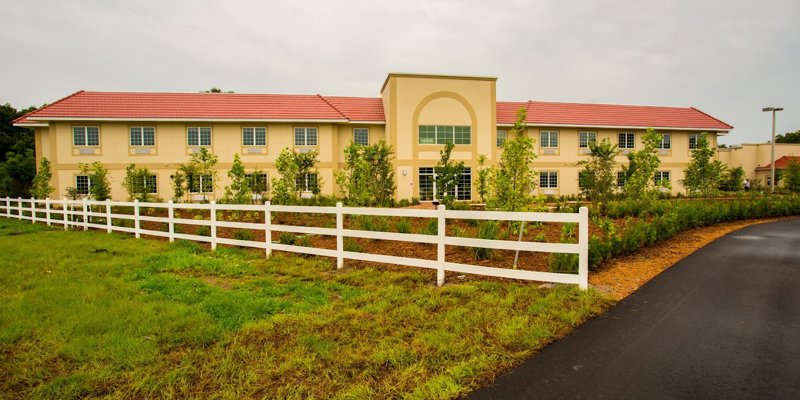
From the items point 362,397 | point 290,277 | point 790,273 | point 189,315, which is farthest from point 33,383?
point 790,273

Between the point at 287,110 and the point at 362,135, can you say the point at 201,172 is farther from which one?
the point at 362,135

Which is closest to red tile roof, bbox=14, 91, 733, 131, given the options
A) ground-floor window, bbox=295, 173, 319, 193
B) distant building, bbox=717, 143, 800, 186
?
ground-floor window, bbox=295, 173, 319, 193

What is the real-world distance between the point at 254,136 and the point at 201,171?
445 cm

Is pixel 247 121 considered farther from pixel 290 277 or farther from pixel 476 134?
pixel 290 277

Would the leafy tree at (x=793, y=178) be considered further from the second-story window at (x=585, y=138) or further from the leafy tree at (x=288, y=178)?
the leafy tree at (x=288, y=178)

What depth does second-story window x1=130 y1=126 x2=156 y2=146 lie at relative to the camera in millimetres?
28297

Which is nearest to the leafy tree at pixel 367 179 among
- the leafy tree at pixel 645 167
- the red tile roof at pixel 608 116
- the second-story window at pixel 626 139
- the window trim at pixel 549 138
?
the leafy tree at pixel 645 167

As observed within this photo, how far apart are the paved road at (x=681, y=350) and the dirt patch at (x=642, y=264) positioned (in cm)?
28

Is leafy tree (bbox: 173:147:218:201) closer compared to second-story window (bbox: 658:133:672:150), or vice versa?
leafy tree (bbox: 173:147:218:201)

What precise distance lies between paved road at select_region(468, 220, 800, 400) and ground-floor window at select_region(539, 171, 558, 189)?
26539mm

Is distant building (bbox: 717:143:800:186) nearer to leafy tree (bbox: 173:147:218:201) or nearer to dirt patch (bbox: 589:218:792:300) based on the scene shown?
dirt patch (bbox: 589:218:792:300)

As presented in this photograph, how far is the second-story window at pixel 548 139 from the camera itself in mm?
32812

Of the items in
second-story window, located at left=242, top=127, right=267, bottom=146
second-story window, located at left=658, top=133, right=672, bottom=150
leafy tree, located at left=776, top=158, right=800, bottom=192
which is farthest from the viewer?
second-story window, located at left=658, top=133, right=672, bottom=150

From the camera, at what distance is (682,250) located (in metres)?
9.69
